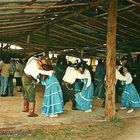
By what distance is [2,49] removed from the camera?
23.0 metres

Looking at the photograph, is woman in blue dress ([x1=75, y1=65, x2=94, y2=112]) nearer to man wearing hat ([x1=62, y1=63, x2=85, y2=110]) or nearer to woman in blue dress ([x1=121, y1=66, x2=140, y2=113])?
man wearing hat ([x1=62, y1=63, x2=85, y2=110])

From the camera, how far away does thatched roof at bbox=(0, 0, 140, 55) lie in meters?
10.1

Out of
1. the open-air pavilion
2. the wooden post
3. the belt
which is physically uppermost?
the open-air pavilion

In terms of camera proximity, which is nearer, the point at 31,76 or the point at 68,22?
the point at 31,76

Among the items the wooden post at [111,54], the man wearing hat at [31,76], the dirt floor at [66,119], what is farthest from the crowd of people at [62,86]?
the wooden post at [111,54]

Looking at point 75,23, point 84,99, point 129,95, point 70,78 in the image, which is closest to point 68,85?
point 70,78

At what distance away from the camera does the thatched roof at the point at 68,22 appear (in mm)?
10109

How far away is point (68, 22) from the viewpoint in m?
13.7

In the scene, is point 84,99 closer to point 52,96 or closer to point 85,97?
point 85,97

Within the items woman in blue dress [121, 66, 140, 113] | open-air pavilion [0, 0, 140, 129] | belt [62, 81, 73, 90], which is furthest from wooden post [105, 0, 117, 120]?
belt [62, 81, 73, 90]

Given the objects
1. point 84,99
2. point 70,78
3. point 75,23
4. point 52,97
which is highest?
point 75,23

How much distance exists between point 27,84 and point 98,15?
3.67 m

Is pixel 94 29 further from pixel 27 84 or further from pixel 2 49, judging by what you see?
pixel 2 49

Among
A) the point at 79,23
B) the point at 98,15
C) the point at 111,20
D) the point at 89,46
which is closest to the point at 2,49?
the point at 89,46
